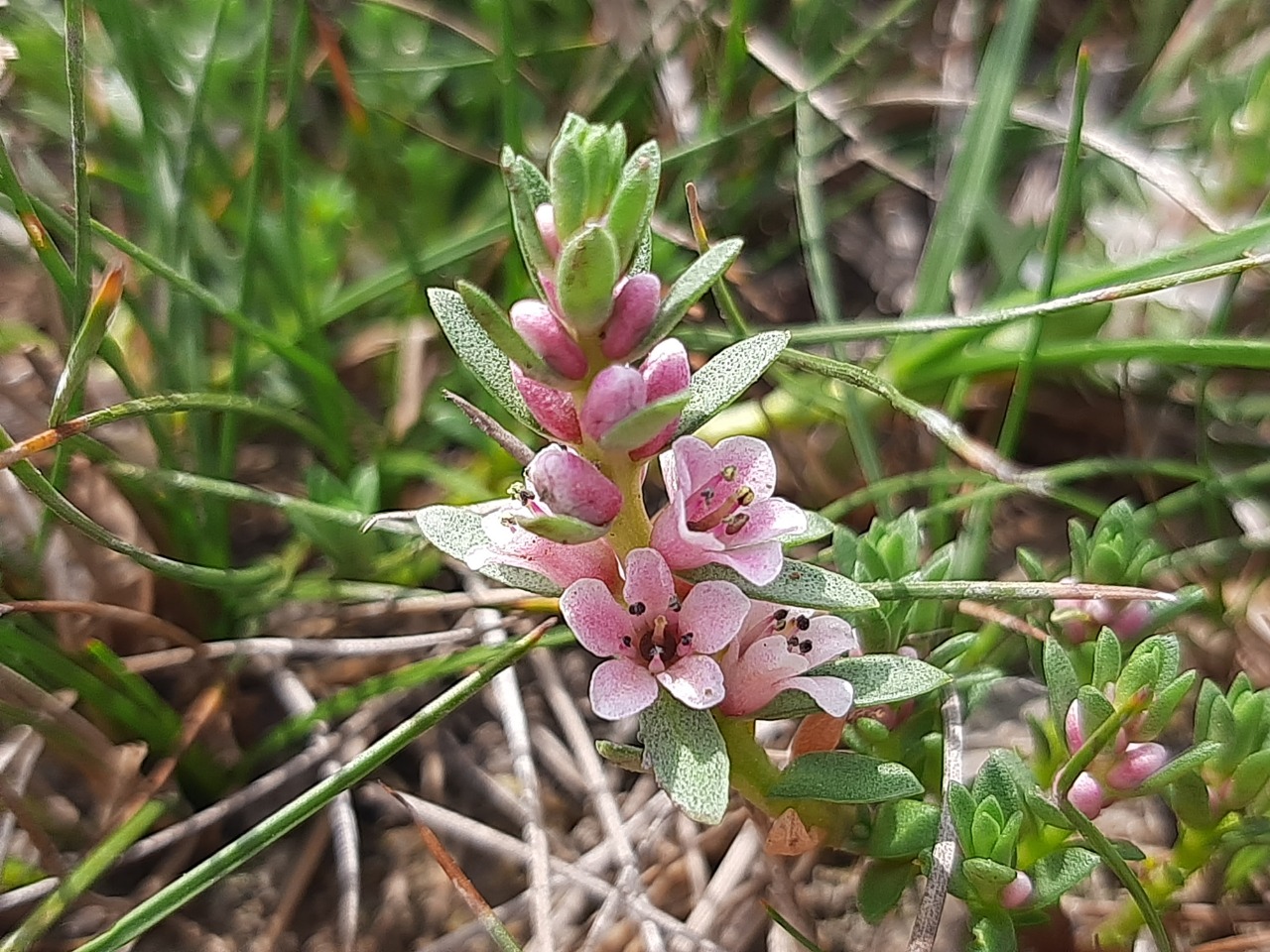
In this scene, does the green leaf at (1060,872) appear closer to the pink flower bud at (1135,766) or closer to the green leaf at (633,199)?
the pink flower bud at (1135,766)

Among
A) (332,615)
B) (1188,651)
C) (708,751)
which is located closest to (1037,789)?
(708,751)

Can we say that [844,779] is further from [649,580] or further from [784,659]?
[649,580]

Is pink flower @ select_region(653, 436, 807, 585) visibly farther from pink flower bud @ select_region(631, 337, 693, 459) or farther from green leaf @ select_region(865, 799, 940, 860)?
green leaf @ select_region(865, 799, 940, 860)

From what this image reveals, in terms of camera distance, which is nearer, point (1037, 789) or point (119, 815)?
point (1037, 789)

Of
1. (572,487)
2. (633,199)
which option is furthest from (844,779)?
(633,199)

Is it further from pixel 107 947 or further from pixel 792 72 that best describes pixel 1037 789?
pixel 792 72

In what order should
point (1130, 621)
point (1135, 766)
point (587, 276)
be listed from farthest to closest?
point (1130, 621), point (1135, 766), point (587, 276)
